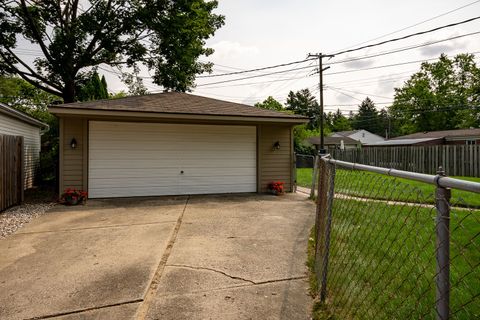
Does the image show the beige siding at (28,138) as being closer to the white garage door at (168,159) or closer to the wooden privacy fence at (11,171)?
the wooden privacy fence at (11,171)

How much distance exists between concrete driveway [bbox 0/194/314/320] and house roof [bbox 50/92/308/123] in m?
2.98

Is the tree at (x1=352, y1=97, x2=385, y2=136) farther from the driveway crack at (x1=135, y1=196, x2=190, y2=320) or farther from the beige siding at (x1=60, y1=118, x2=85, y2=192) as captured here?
the driveway crack at (x1=135, y1=196, x2=190, y2=320)

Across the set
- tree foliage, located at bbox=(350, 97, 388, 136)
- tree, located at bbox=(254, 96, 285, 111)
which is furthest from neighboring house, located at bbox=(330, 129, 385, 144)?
tree foliage, located at bbox=(350, 97, 388, 136)

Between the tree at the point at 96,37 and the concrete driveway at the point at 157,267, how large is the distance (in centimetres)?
868

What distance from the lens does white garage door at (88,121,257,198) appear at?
8492mm

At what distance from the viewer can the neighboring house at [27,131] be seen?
8758mm

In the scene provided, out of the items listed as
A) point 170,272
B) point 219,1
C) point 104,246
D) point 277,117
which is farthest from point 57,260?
point 219,1

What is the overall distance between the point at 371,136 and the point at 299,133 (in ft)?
82.6

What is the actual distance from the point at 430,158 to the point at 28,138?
17412mm

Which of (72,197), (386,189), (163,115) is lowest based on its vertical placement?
(72,197)

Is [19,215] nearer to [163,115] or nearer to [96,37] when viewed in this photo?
[163,115]

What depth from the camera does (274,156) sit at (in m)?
9.90

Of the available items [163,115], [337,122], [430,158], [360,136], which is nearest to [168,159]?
[163,115]

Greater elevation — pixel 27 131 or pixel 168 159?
pixel 27 131
